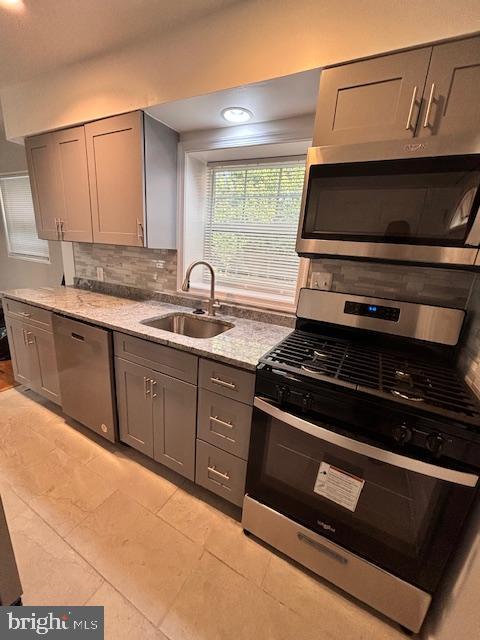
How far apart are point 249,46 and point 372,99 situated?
623 millimetres

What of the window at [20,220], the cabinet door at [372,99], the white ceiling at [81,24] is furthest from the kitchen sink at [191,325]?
the window at [20,220]

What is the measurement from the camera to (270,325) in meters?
1.78

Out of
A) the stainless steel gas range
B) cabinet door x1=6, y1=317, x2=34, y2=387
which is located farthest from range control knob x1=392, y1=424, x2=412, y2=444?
cabinet door x1=6, y1=317, x2=34, y2=387

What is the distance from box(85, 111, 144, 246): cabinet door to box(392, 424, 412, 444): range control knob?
5.80 ft

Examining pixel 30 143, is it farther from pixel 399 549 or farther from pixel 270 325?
pixel 399 549

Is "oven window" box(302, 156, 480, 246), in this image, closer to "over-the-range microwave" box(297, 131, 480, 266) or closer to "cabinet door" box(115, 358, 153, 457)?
"over-the-range microwave" box(297, 131, 480, 266)

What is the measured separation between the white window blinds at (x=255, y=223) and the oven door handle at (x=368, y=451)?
98 centimetres

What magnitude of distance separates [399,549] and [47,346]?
240 cm

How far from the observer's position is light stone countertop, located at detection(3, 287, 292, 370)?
131cm

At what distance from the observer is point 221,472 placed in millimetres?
1415

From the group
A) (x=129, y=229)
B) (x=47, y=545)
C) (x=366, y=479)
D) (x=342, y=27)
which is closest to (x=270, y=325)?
(x=366, y=479)

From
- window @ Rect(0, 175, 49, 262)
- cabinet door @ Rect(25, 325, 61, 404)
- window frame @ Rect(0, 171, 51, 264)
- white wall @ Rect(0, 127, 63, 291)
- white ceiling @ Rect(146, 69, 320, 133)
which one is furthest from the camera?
window @ Rect(0, 175, 49, 262)

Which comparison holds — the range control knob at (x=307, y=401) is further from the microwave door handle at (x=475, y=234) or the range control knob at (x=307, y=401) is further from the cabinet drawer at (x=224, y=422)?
the microwave door handle at (x=475, y=234)

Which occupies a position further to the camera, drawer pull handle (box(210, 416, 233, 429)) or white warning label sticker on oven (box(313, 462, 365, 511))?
drawer pull handle (box(210, 416, 233, 429))
